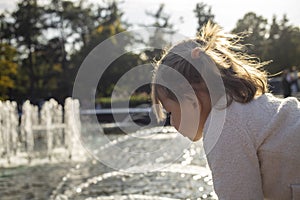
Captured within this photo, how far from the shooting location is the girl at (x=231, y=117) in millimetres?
1827

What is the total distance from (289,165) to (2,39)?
39.5m

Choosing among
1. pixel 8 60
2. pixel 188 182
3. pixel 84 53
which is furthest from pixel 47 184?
pixel 84 53

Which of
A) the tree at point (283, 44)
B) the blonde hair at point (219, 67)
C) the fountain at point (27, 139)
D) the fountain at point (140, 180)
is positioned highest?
the tree at point (283, 44)

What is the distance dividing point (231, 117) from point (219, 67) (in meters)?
0.22

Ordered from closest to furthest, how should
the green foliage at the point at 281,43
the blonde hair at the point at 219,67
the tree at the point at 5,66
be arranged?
1. the blonde hair at the point at 219,67
2. the green foliage at the point at 281,43
3. the tree at the point at 5,66

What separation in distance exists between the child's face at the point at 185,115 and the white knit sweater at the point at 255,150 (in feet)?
0.29

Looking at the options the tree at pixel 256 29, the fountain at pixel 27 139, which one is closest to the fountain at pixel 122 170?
the fountain at pixel 27 139

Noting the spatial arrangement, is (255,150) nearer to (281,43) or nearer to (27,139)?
(27,139)

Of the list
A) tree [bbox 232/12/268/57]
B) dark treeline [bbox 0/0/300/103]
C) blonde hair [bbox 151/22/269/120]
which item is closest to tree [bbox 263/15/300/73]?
tree [bbox 232/12/268/57]

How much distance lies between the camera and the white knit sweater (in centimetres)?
182

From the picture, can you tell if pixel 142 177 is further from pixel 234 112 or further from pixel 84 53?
pixel 84 53

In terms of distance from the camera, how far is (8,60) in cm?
3434

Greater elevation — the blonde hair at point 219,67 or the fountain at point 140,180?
the blonde hair at point 219,67

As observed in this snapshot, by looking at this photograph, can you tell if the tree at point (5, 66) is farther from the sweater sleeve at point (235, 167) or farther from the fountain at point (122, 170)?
the sweater sleeve at point (235, 167)
